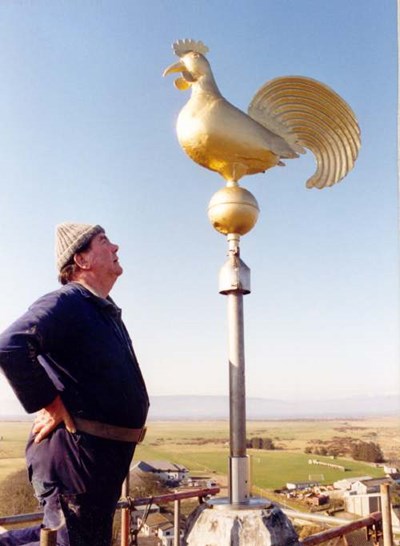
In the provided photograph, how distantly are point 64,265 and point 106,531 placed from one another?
0.75 meters

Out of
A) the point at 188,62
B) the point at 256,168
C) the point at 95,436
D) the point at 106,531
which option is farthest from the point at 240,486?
the point at 188,62

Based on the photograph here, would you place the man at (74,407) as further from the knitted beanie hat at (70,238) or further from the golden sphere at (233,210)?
the golden sphere at (233,210)

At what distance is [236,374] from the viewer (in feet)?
5.59

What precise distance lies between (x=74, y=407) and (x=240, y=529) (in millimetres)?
646

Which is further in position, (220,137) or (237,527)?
(220,137)

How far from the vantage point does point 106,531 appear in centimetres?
130

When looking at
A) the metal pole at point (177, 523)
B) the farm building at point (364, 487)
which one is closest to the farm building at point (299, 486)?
the farm building at point (364, 487)

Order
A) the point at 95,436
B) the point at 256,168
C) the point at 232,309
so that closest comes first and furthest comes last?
the point at 95,436, the point at 232,309, the point at 256,168

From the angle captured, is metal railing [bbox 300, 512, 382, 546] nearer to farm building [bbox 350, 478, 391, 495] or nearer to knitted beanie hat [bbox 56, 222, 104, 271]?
farm building [bbox 350, 478, 391, 495]

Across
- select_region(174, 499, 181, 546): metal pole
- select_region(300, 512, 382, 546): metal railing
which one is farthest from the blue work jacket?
select_region(174, 499, 181, 546): metal pole

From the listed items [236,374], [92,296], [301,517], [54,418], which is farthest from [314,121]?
[301,517]

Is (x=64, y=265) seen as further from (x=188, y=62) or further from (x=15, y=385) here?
(x=188, y=62)

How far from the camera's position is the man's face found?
4.89ft

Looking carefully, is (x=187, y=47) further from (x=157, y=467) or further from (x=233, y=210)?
(x=157, y=467)
